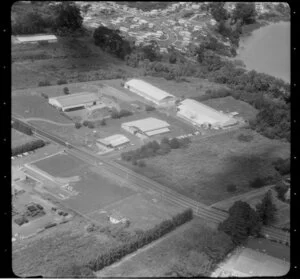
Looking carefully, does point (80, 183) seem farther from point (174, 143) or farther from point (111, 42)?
point (111, 42)

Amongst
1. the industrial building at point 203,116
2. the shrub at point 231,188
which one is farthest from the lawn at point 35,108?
the shrub at point 231,188

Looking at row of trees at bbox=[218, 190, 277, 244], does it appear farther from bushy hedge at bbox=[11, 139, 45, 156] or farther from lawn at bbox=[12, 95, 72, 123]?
lawn at bbox=[12, 95, 72, 123]

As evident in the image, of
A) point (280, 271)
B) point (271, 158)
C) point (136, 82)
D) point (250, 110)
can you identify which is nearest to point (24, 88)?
point (136, 82)

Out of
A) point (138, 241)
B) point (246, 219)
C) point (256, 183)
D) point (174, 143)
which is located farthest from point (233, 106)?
point (138, 241)

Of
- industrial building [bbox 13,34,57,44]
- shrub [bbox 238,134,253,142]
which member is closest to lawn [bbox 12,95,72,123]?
shrub [bbox 238,134,253,142]

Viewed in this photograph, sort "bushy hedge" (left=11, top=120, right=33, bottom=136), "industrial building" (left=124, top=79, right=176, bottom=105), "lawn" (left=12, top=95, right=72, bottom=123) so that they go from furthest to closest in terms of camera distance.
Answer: "industrial building" (left=124, top=79, right=176, bottom=105) < "lawn" (left=12, top=95, right=72, bottom=123) < "bushy hedge" (left=11, top=120, right=33, bottom=136)

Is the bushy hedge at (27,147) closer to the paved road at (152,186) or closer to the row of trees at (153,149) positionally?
the paved road at (152,186)
